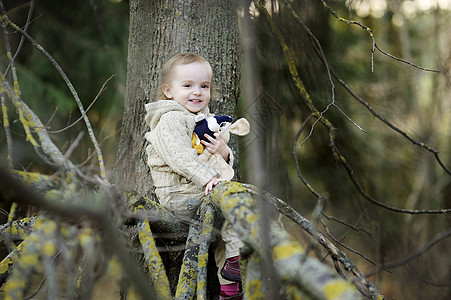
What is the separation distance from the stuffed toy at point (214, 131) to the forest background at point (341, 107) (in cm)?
18

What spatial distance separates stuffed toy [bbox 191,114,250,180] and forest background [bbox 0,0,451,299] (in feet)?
0.57

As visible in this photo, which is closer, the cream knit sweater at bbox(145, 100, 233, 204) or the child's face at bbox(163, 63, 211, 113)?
the cream knit sweater at bbox(145, 100, 233, 204)

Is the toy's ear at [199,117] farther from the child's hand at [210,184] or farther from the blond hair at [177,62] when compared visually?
the child's hand at [210,184]

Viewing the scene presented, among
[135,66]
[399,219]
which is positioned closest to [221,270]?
[135,66]

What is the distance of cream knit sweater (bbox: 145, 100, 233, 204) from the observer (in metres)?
2.02

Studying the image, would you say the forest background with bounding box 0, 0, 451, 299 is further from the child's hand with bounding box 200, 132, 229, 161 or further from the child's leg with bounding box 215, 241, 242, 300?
the child's leg with bounding box 215, 241, 242, 300

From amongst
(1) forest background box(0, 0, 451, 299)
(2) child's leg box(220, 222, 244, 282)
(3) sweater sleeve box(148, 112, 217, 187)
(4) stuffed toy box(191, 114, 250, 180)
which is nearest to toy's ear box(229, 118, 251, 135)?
(4) stuffed toy box(191, 114, 250, 180)

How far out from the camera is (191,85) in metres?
2.32

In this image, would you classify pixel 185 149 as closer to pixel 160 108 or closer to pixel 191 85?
pixel 160 108

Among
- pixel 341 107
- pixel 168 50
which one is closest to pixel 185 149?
pixel 168 50

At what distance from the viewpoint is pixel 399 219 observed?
5.24 meters

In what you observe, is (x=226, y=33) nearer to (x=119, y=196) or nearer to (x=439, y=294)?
(x=119, y=196)

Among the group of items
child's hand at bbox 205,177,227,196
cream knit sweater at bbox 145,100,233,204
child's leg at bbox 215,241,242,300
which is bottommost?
child's leg at bbox 215,241,242,300

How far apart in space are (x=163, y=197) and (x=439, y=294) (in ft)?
11.3
